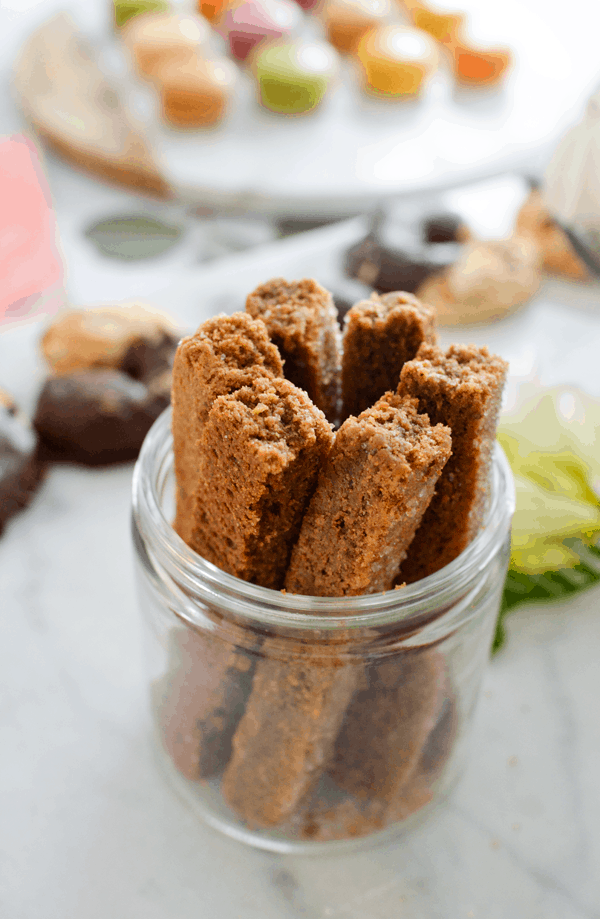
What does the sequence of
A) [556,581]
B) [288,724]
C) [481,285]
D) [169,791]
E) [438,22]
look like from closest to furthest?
[288,724], [169,791], [556,581], [481,285], [438,22]

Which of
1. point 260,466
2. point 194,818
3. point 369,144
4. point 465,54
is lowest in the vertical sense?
point 194,818

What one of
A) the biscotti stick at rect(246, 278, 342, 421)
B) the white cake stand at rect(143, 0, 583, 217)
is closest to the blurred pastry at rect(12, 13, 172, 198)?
the white cake stand at rect(143, 0, 583, 217)

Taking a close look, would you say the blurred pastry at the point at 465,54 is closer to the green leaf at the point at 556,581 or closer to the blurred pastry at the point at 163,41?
the blurred pastry at the point at 163,41

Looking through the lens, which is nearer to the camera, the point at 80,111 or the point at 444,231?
the point at 444,231

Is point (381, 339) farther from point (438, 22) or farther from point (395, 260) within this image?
point (438, 22)

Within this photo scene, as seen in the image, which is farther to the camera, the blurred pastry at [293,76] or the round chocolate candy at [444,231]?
the blurred pastry at [293,76]

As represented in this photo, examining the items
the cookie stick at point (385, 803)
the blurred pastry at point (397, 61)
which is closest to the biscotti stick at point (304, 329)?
the cookie stick at point (385, 803)

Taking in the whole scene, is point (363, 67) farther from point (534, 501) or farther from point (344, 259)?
point (534, 501)

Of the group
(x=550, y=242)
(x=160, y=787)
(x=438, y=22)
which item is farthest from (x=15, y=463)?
(x=438, y=22)

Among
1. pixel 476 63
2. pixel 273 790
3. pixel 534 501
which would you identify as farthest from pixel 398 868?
pixel 476 63
